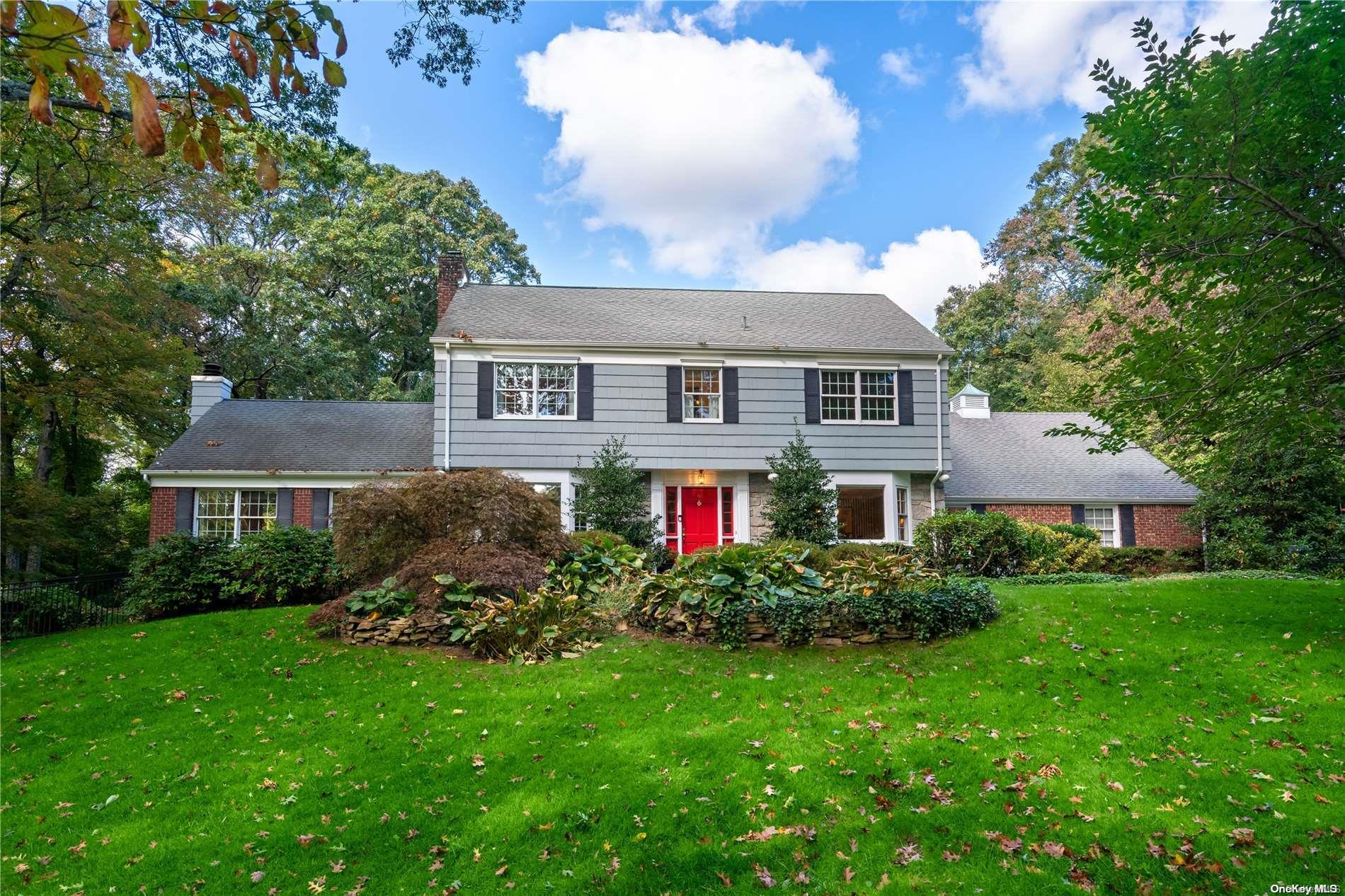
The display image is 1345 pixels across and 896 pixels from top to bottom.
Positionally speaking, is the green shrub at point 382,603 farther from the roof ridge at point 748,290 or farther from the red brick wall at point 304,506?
the roof ridge at point 748,290

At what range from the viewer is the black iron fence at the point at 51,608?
10781mm

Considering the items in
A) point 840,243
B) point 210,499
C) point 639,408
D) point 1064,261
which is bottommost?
point 210,499

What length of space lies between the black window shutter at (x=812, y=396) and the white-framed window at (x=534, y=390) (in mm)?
5133

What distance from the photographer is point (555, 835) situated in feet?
14.5

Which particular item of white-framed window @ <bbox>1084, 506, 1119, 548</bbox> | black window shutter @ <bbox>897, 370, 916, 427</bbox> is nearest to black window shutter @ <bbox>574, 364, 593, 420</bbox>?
black window shutter @ <bbox>897, 370, 916, 427</bbox>

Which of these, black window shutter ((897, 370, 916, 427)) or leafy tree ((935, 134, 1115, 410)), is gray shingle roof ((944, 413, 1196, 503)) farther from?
leafy tree ((935, 134, 1115, 410))

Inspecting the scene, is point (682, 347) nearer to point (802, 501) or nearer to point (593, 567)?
point (802, 501)

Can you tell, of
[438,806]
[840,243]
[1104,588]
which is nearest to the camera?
[438,806]

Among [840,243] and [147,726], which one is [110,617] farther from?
[840,243]

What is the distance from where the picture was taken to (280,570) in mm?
12000

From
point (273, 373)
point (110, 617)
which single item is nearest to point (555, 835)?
point (110, 617)

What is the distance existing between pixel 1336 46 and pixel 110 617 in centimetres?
1741

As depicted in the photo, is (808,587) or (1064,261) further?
(1064,261)

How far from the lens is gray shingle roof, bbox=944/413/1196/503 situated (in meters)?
17.2
